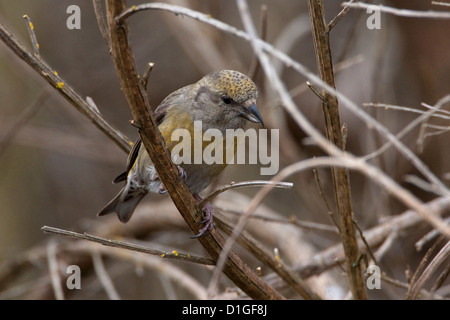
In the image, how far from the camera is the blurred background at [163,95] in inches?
181

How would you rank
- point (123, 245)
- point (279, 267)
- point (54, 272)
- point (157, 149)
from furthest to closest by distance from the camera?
point (54, 272)
point (279, 267)
point (123, 245)
point (157, 149)

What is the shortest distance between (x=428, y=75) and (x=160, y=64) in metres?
2.89

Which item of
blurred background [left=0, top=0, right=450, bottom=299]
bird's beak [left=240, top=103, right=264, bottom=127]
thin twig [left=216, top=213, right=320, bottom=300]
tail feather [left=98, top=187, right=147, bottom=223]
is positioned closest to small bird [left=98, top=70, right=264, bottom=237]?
bird's beak [left=240, top=103, right=264, bottom=127]

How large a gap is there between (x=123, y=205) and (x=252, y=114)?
A: 3.56 feet

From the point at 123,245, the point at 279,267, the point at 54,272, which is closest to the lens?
the point at 123,245

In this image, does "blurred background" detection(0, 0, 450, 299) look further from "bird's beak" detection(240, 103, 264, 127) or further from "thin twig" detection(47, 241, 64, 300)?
"bird's beak" detection(240, 103, 264, 127)

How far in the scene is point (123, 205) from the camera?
3.55 meters

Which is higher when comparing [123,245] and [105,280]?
[105,280]

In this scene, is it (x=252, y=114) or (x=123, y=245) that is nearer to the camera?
(x=123, y=245)

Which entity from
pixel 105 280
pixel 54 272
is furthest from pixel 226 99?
pixel 54 272

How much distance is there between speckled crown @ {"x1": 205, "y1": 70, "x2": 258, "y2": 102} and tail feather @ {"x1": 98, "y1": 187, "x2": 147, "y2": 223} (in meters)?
0.94

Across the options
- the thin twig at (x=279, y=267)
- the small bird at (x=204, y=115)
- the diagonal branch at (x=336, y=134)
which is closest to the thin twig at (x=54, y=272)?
the small bird at (x=204, y=115)

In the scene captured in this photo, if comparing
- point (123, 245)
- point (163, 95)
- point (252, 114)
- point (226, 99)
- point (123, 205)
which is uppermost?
point (163, 95)

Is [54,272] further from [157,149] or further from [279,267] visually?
[157,149]
